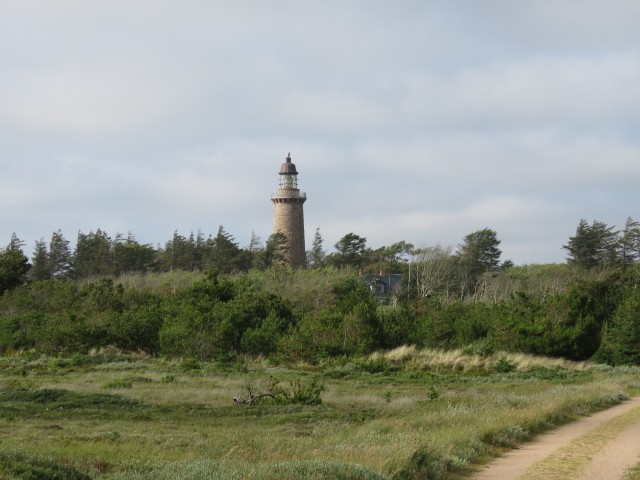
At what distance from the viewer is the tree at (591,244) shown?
8362 centimetres

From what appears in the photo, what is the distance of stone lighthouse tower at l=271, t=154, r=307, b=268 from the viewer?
3066 inches

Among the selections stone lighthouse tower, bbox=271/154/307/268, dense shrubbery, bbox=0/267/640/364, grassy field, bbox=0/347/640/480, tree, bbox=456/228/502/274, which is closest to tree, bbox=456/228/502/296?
tree, bbox=456/228/502/274

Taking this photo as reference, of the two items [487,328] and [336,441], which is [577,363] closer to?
[487,328]

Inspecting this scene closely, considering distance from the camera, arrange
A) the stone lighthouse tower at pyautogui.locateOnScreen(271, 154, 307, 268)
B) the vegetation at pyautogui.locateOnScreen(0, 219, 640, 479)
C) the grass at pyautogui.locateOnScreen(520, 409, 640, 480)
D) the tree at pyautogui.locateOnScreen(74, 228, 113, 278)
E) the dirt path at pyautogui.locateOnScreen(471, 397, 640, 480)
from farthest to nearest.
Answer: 1. the tree at pyautogui.locateOnScreen(74, 228, 113, 278)
2. the stone lighthouse tower at pyautogui.locateOnScreen(271, 154, 307, 268)
3. the vegetation at pyautogui.locateOnScreen(0, 219, 640, 479)
4. the dirt path at pyautogui.locateOnScreen(471, 397, 640, 480)
5. the grass at pyautogui.locateOnScreen(520, 409, 640, 480)

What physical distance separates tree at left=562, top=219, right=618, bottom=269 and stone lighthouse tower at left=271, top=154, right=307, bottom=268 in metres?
26.9

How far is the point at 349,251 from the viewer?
315 ft

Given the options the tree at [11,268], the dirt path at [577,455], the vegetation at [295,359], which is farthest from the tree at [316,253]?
the dirt path at [577,455]

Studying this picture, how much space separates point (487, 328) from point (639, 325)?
8592 mm

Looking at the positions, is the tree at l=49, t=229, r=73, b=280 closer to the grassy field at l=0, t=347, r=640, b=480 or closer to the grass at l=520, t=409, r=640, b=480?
the grassy field at l=0, t=347, r=640, b=480

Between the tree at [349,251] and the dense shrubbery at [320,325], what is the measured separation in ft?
130

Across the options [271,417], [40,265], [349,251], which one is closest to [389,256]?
[349,251]

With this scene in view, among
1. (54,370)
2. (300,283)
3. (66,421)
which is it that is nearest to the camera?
(66,421)

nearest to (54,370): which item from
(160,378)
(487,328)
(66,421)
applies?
(160,378)

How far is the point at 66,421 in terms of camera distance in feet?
69.6
